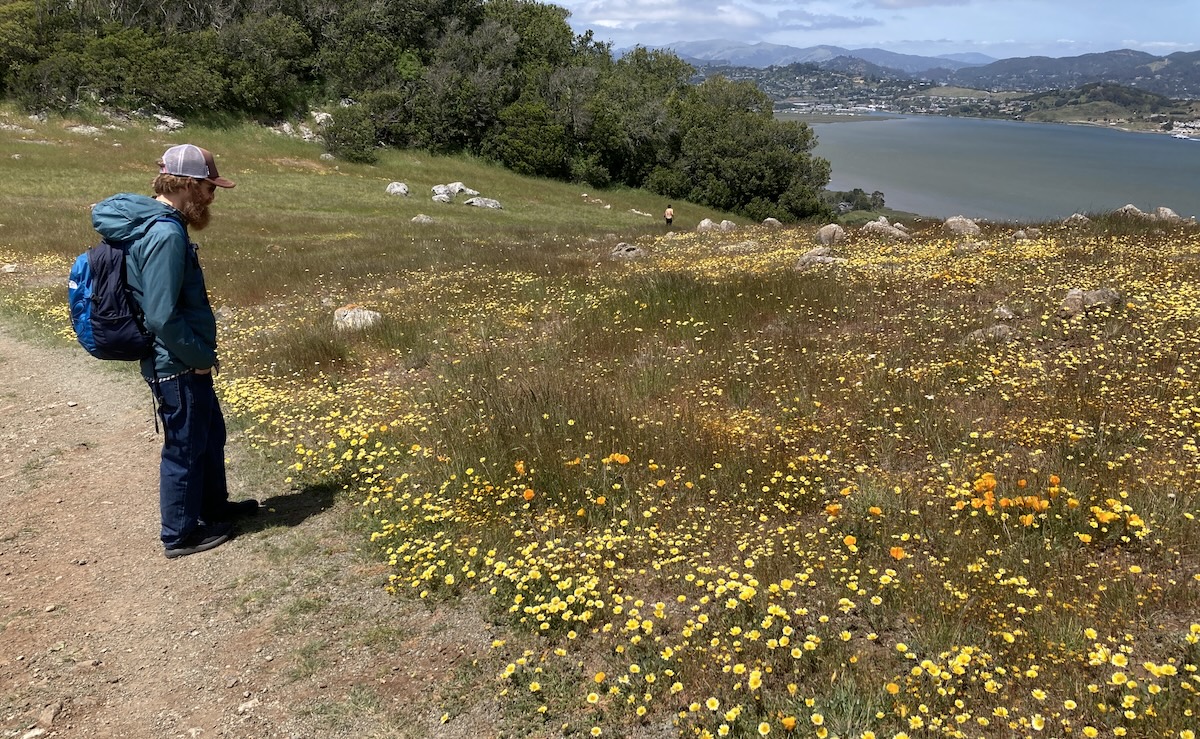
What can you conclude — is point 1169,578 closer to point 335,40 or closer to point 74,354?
point 74,354

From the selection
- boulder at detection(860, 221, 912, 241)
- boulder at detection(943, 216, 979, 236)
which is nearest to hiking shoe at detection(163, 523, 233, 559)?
boulder at detection(860, 221, 912, 241)

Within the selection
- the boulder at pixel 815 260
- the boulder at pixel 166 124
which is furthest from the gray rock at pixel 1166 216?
the boulder at pixel 166 124

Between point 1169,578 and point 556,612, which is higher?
point 1169,578

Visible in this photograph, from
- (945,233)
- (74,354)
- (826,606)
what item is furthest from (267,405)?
(945,233)

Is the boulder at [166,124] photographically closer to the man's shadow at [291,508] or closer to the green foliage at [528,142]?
the green foliage at [528,142]

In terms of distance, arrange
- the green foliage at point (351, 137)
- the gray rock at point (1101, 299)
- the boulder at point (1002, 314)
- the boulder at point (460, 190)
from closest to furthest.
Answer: the gray rock at point (1101, 299) < the boulder at point (1002, 314) < the boulder at point (460, 190) < the green foliage at point (351, 137)

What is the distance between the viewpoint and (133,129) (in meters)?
50.8

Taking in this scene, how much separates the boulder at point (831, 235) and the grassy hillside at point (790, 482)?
5.60 m

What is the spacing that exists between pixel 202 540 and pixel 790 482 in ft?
18.2

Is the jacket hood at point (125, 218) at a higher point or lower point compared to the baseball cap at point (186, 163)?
lower

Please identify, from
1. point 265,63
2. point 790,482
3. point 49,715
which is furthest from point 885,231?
point 265,63

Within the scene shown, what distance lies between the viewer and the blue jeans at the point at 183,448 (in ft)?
19.0

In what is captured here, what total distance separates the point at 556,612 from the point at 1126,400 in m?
6.56

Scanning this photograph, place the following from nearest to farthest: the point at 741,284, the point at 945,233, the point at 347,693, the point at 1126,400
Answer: the point at 347,693 → the point at 1126,400 → the point at 741,284 → the point at 945,233
